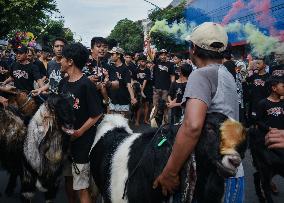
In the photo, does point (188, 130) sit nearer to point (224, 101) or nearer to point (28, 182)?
point (224, 101)

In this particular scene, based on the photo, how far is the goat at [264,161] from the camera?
16.8ft

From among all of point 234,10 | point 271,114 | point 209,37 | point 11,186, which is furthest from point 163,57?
point 234,10

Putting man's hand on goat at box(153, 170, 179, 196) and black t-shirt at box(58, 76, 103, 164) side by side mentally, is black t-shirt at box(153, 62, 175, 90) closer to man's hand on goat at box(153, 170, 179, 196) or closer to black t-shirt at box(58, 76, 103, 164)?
black t-shirt at box(58, 76, 103, 164)

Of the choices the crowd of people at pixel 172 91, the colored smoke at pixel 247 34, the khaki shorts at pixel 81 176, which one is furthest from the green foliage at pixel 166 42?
the khaki shorts at pixel 81 176

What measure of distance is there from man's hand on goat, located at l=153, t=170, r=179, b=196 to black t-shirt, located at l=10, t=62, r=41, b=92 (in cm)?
486

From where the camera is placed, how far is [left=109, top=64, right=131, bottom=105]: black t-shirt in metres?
9.06

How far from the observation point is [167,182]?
2539 millimetres

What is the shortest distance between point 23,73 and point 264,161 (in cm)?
415

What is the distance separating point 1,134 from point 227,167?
341 centimetres

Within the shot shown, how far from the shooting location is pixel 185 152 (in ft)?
7.90

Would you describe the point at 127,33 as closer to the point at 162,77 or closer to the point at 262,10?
the point at 262,10

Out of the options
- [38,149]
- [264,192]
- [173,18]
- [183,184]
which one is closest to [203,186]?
[183,184]

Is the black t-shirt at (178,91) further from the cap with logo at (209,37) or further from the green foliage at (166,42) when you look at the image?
the green foliage at (166,42)

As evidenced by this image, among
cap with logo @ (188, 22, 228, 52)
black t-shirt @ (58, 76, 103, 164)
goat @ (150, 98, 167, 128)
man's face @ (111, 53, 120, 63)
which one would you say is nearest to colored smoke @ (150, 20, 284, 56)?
cap with logo @ (188, 22, 228, 52)
